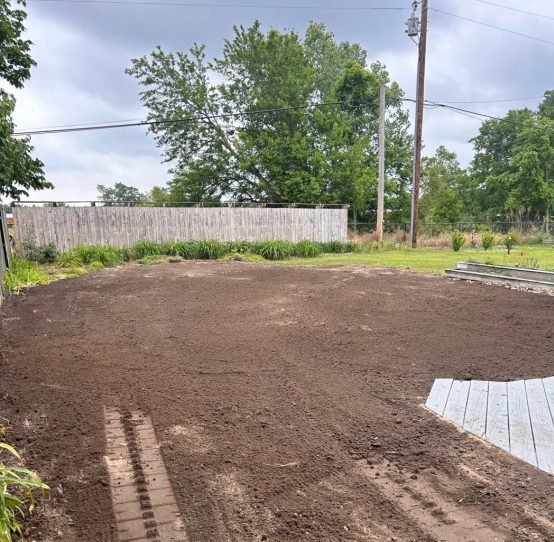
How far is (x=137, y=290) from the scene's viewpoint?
800cm

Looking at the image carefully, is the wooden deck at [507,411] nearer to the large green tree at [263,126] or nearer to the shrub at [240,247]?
the shrub at [240,247]

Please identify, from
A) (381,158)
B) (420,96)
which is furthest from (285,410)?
(420,96)

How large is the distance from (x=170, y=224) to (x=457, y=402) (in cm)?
1297

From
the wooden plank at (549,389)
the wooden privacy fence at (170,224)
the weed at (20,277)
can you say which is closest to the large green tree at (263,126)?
the wooden privacy fence at (170,224)

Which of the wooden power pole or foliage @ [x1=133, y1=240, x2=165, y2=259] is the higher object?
the wooden power pole

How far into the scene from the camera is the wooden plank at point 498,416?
266cm

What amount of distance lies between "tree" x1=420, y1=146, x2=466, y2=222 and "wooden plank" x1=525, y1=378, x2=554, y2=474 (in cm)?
2722

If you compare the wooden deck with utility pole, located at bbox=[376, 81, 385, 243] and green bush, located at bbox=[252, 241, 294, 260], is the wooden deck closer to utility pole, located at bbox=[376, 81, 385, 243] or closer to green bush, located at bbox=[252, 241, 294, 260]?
green bush, located at bbox=[252, 241, 294, 260]

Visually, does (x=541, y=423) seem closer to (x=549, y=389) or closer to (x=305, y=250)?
(x=549, y=389)

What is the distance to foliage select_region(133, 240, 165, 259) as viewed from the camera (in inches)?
534

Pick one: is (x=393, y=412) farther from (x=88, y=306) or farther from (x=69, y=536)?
(x=88, y=306)

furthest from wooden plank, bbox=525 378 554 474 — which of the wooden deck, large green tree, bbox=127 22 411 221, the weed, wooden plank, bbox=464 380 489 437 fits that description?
large green tree, bbox=127 22 411 221

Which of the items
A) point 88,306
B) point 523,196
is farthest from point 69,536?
point 523,196

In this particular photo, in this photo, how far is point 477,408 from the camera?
3061mm
